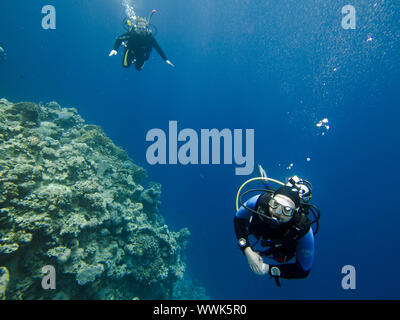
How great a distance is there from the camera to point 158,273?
7234mm

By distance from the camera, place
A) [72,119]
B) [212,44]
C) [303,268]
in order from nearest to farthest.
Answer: [303,268] < [72,119] < [212,44]

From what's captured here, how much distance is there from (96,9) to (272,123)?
2574 inches

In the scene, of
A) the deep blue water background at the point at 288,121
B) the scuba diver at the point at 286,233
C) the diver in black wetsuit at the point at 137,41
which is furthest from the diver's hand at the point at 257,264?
the deep blue water background at the point at 288,121

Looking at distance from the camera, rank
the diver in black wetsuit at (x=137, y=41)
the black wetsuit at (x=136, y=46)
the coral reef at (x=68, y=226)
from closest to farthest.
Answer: the coral reef at (x=68, y=226) → the diver in black wetsuit at (x=137, y=41) → the black wetsuit at (x=136, y=46)

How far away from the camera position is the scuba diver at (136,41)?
799cm

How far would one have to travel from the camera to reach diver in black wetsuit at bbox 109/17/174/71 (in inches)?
314

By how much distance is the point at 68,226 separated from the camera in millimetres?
4777

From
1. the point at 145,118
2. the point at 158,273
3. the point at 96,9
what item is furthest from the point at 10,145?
the point at 96,9

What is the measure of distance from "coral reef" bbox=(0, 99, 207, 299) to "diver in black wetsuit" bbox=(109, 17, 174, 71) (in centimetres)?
391

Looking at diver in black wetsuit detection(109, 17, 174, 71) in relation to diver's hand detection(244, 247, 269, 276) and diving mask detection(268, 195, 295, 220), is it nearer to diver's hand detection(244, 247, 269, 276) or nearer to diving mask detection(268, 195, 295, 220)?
diving mask detection(268, 195, 295, 220)

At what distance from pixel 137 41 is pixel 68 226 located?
7410 millimetres

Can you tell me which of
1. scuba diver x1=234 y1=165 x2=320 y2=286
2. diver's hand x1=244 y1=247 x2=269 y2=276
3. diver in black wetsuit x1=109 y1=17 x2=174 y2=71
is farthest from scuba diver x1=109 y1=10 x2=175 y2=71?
diver's hand x1=244 y1=247 x2=269 y2=276

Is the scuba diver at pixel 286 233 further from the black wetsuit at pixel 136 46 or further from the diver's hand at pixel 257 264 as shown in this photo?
the black wetsuit at pixel 136 46
